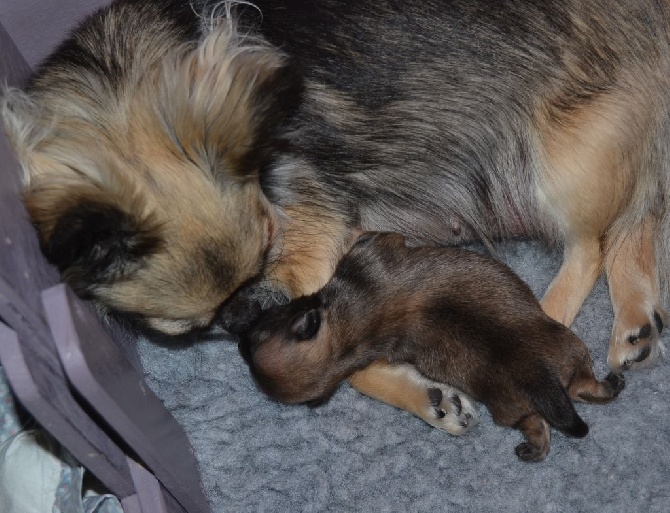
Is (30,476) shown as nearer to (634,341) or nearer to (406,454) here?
(406,454)

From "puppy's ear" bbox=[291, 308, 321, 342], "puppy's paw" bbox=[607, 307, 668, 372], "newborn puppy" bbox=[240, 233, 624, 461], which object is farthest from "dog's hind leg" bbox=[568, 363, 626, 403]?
"puppy's ear" bbox=[291, 308, 321, 342]

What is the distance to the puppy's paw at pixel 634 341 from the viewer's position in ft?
7.16

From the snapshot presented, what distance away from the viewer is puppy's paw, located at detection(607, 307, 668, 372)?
2184 millimetres

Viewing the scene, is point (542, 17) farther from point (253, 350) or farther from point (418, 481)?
point (418, 481)

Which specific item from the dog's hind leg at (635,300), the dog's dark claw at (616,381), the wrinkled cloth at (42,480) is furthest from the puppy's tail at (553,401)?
the wrinkled cloth at (42,480)

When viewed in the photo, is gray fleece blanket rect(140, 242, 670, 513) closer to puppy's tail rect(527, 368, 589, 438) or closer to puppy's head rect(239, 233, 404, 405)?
puppy's head rect(239, 233, 404, 405)

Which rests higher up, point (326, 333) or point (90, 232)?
point (90, 232)

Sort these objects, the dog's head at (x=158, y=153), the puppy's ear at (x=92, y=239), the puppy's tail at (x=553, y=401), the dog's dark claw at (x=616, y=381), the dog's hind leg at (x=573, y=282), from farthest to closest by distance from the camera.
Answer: the dog's hind leg at (x=573, y=282) < the dog's dark claw at (x=616, y=381) < the puppy's tail at (x=553, y=401) < the dog's head at (x=158, y=153) < the puppy's ear at (x=92, y=239)

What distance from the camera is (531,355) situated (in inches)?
73.8

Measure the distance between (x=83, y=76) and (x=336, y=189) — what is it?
0.56 m

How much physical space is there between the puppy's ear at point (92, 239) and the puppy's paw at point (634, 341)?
1078mm

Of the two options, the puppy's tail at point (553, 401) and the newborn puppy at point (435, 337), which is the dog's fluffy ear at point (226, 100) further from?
the puppy's tail at point (553, 401)

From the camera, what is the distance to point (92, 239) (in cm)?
159

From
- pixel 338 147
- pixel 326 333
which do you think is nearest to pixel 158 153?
pixel 338 147
